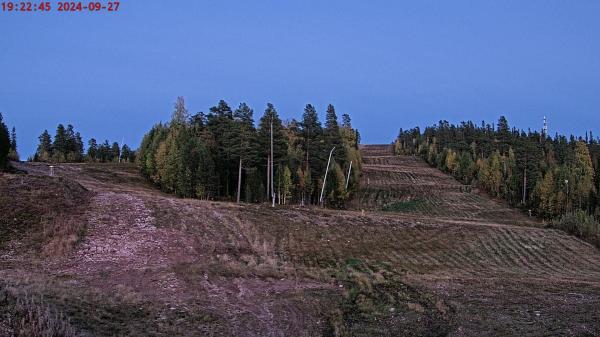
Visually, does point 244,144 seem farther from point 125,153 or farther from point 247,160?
point 125,153

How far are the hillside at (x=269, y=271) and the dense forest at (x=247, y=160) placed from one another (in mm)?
19079

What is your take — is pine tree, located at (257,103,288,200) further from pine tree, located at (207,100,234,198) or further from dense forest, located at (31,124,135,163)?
dense forest, located at (31,124,135,163)

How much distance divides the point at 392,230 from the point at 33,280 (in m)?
28.1

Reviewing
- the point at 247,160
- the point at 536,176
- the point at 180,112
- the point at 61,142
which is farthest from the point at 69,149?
the point at 536,176

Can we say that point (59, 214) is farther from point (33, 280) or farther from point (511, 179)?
point (511, 179)

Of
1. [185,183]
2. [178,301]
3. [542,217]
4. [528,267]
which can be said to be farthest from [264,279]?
[542,217]

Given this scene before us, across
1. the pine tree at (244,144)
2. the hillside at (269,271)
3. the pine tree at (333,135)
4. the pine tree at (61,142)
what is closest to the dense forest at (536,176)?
the hillside at (269,271)

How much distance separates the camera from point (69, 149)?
104m

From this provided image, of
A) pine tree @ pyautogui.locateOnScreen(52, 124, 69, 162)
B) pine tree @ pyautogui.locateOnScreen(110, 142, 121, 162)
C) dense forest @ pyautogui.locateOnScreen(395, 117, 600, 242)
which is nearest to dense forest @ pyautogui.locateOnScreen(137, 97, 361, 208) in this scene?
dense forest @ pyautogui.locateOnScreen(395, 117, 600, 242)

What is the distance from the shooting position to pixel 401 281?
22672 millimetres

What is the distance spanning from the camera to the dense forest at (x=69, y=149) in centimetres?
9638

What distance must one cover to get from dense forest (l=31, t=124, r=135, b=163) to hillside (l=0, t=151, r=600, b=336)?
6756 centimetres

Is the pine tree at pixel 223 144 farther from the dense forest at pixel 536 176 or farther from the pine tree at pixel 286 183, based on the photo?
the dense forest at pixel 536 176

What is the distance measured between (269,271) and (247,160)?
117ft
